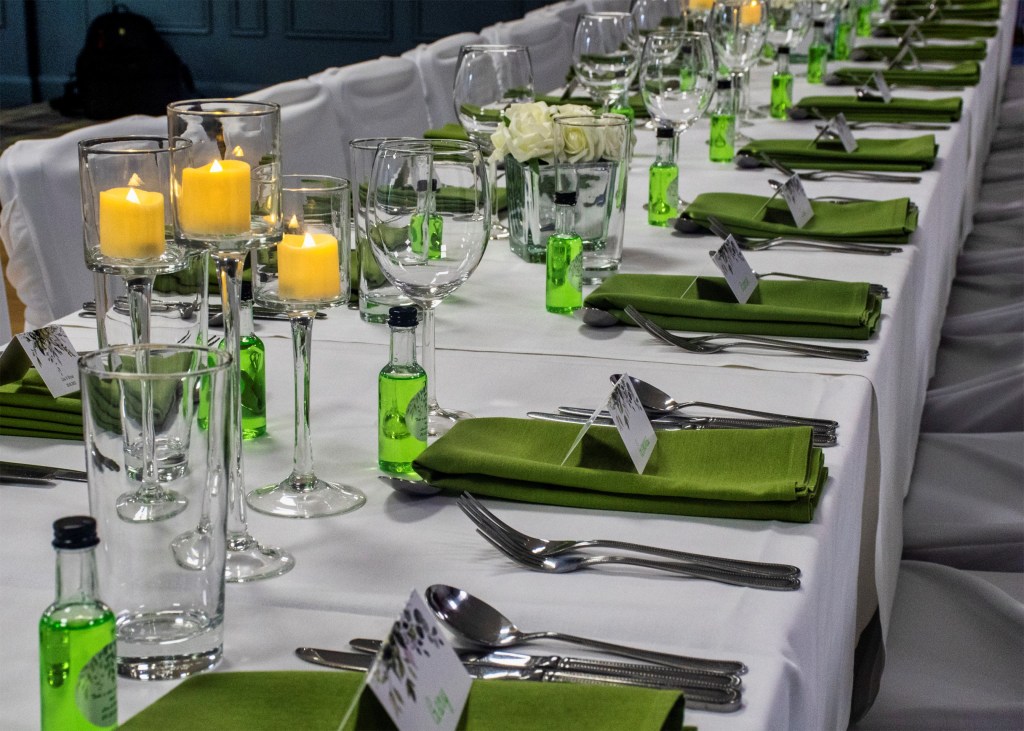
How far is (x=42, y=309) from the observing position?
88.3 inches

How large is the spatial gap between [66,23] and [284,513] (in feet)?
28.1

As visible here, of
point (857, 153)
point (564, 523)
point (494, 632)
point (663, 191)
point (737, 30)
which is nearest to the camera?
point (494, 632)

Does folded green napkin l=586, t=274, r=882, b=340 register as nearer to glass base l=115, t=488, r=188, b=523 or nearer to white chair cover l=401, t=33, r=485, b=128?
glass base l=115, t=488, r=188, b=523

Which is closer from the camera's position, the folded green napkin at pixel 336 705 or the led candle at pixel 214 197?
the folded green napkin at pixel 336 705

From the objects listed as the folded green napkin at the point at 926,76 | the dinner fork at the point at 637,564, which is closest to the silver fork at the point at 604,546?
the dinner fork at the point at 637,564

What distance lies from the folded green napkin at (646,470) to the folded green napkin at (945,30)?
425cm

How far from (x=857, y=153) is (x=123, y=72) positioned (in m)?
6.49

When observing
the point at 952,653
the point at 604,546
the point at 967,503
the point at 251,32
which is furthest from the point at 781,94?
the point at 251,32

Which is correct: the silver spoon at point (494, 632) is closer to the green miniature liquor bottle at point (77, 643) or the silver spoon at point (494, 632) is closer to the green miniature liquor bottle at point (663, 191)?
the green miniature liquor bottle at point (77, 643)

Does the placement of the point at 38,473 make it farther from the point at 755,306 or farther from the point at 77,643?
the point at 755,306

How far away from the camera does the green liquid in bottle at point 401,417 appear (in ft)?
3.92

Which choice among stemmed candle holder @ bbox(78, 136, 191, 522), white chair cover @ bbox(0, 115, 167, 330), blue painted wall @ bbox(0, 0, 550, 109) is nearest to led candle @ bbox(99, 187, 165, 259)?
stemmed candle holder @ bbox(78, 136, 191, 522)

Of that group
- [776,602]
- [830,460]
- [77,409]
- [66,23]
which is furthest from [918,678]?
[66,23]

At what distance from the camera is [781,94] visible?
11.0 ft
